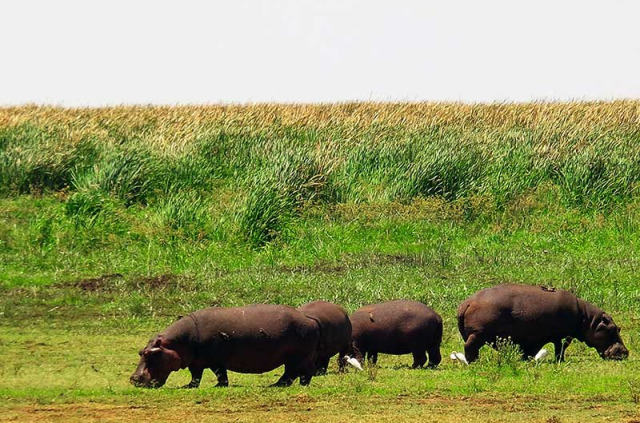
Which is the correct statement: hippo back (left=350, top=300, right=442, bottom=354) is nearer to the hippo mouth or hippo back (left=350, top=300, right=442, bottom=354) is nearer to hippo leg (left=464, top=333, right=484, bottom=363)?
hippo leg (left=464, top=333, right=484, bottom=363)

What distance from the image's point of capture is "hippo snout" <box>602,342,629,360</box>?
12789 millimetres

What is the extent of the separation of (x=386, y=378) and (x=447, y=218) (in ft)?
36.9

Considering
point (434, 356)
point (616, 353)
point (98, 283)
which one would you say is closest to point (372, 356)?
point (434, 356)

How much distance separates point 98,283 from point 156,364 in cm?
714

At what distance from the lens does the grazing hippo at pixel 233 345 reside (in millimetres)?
10906

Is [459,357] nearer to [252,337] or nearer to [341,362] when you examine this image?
[341,362]

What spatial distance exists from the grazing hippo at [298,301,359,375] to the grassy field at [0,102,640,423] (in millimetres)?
428

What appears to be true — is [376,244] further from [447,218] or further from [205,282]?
[205,282]

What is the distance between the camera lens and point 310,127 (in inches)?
1223

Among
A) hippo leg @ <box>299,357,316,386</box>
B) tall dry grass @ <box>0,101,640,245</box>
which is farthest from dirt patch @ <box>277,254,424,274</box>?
hippo leg @ <box>299,357,316,386</box>

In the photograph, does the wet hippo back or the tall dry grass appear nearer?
the wet hippo back

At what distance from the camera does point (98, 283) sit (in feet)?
58.3

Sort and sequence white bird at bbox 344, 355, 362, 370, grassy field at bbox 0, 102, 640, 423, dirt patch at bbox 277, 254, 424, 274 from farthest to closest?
dirt patch at bbox 277, 254, 424, 274 → white bird at bbox 344, 355, 362, 370 → grassy field at bbox 0, 102, 640, 423

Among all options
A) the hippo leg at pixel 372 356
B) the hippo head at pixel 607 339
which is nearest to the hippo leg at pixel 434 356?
the hippo leg at pixel 372 356
